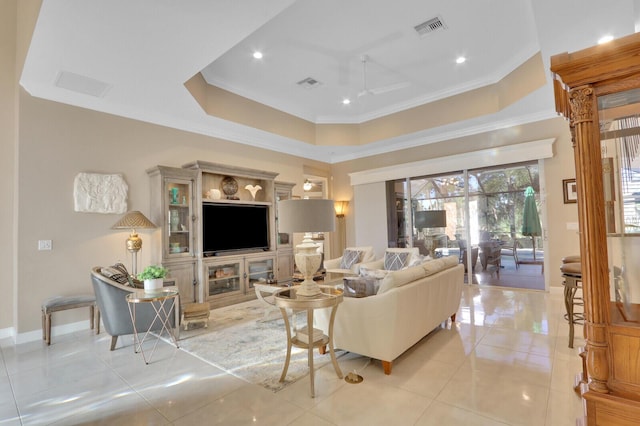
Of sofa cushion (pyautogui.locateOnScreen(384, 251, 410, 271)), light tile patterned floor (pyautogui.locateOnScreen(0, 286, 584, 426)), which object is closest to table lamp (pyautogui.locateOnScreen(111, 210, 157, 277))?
light tile patterned floor (pyautogui.locateOnScreen(0, 286, 584, 426))

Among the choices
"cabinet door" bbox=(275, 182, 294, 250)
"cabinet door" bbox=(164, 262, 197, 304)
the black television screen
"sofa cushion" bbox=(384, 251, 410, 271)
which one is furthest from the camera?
"cabinet door" bbox=(275, 182, 294, 250)

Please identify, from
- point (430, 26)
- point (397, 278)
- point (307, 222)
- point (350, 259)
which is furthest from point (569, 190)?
point (307, 222)

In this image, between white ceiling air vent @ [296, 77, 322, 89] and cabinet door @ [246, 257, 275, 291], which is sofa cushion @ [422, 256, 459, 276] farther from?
white ceiling air vent @ [296, 77, 322, 89]

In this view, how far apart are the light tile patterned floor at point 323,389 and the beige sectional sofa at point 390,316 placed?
0.62 ft

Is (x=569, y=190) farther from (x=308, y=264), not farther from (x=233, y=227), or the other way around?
(x=233, y=227)

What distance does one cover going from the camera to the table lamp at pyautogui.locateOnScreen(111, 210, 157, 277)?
4.10m

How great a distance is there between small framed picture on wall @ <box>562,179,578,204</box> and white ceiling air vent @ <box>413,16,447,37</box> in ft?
10.8

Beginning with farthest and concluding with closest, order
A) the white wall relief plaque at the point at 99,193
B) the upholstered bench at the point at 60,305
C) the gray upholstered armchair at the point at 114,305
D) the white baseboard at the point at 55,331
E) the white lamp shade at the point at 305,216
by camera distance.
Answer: the white wall relief plaque at the point at 99,193 < the white baseboard at the point at 55,331 < the upholstered bench at the point at 60,305 < the gray upholstered armchair at the point at 114,305 < the white lamp shade at the point at 305,216

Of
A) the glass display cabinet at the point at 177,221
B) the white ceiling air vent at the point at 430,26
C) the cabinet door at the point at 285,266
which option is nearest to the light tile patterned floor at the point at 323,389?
the glass display cabinet at the point at 177,221

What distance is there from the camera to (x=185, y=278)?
4.59 meters

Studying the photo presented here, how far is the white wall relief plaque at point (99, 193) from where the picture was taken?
406 centimetres

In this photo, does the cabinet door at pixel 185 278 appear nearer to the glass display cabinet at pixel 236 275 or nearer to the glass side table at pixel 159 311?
the glass display cabinet at pixel 236 275

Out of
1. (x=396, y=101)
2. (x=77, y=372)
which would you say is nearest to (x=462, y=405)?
(x=77, y=372)

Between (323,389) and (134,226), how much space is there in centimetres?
325
